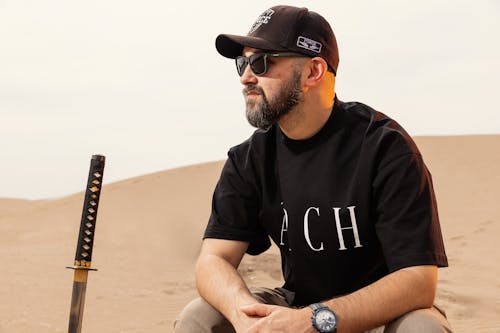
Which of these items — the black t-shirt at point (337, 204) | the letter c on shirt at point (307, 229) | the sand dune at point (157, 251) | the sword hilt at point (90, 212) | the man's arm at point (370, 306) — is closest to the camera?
the man's arm at point (370, 306)

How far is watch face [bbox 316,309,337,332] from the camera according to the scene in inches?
94.7

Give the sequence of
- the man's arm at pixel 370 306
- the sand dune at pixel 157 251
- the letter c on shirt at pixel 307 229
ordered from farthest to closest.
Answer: the sand dune at pixel 157 251
the letter c on shirt at pixel 307 229
the man's arm at pixel 370 306

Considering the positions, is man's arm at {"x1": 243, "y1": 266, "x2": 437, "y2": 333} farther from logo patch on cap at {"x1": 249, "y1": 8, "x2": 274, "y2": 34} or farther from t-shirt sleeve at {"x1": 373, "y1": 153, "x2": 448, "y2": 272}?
logo patch on cap at {"x1": 249, "y1": 8, "x2": 274, "y2": 34}

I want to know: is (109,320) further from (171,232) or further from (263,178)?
(171,232)

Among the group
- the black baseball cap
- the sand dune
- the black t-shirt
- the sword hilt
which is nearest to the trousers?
the black t-shirt

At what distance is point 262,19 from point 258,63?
0.21 meters

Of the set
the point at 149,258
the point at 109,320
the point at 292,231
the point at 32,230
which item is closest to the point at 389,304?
the point at 292,231

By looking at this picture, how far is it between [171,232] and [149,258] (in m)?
1.91

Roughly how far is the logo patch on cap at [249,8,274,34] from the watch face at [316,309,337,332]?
1.19 m

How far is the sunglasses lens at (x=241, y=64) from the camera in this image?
9.27ft

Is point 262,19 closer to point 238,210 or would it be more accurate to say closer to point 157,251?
point 238,210

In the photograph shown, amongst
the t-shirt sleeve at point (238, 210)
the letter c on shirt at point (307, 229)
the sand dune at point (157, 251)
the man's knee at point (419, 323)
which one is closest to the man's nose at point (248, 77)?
the t-shirt sleeve at point (238, 210)

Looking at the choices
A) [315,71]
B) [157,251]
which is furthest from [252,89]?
[157,251]

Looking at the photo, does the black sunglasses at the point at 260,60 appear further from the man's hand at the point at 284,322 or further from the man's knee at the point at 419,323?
the man's knee at the point at 419,323
